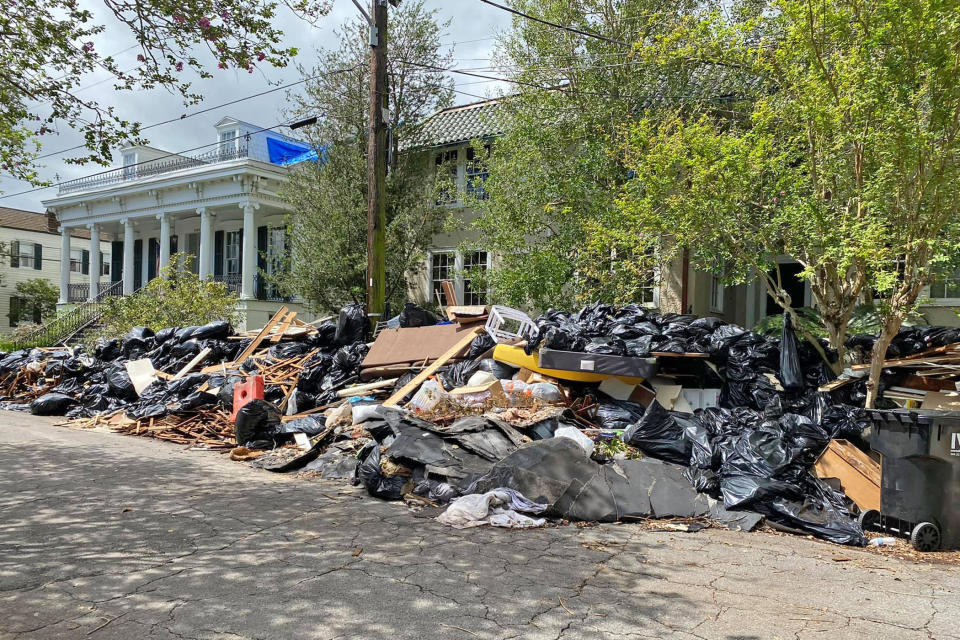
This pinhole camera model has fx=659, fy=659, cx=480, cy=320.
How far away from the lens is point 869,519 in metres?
5.16

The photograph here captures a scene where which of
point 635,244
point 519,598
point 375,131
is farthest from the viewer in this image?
point 375,131

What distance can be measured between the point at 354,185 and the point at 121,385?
6594mm

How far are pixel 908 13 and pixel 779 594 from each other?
4944mm

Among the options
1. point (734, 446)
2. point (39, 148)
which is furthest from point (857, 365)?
point (39, 148)

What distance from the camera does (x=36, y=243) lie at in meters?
36.4

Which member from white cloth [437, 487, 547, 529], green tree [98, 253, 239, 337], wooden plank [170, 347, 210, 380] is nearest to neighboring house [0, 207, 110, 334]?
green tree [98, 253, 239, 337]

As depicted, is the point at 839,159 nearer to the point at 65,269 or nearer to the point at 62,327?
the point at 62,327

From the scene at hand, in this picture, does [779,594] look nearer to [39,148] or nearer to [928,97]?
[928,97]

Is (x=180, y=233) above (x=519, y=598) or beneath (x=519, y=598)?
above

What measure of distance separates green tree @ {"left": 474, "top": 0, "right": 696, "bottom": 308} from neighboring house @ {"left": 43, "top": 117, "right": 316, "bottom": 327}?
19.8 feet

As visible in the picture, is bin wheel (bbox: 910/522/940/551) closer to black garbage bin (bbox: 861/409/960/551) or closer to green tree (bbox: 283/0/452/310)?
black garbage bin (bbox: 861/409/960/551)

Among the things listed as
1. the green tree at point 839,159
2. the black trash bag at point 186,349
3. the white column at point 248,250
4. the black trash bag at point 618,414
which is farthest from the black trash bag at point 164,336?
the green tree at point 839,159

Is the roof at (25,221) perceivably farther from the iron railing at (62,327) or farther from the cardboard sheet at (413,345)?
the cardboard sheet at (413,345)

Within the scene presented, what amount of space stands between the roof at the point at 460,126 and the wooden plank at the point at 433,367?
7599 mm
